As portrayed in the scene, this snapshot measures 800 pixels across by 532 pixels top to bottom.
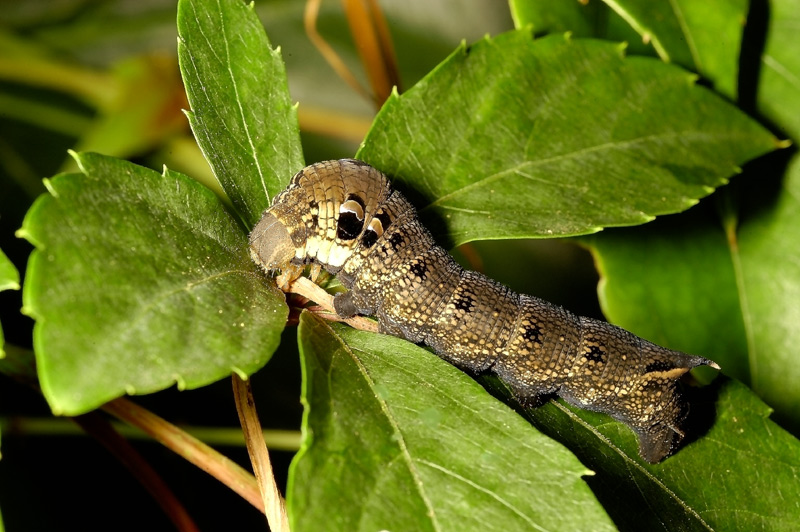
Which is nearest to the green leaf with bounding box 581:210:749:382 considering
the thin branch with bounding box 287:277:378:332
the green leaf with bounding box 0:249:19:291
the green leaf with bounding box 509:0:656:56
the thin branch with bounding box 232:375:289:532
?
the green leaf with bounding box 509:0:656:56

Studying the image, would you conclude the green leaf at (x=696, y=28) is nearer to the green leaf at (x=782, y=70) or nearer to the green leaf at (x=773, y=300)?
the green leaf at (x=782, y=70)

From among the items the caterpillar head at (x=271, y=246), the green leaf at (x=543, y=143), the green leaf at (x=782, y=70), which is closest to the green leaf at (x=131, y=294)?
the caterpillar head at (x=271, y=246)

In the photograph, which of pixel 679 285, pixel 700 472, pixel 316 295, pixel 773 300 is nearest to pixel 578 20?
pixel 679 285

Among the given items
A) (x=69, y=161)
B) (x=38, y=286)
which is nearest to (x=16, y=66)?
(x=69, y=161)

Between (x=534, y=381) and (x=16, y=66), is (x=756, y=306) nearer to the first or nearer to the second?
(x=534, y=381)

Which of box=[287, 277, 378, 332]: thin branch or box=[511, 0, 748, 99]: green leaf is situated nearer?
box=[287, 277, 378, 332]: thin branch

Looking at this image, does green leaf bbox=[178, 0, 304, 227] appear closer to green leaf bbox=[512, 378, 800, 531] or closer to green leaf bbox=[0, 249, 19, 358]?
green leaf bbox=[0, 249, 19, 358]

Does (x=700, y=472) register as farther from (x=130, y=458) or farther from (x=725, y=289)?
(x=130, y=458)
